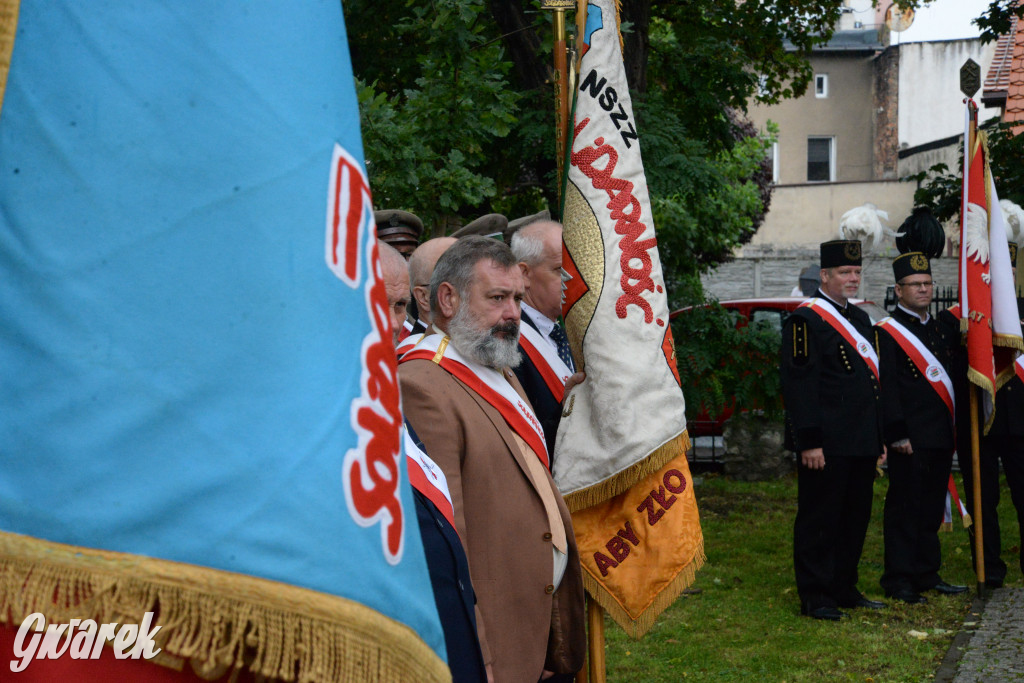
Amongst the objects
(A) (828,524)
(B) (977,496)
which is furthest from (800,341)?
(B) (977,496)

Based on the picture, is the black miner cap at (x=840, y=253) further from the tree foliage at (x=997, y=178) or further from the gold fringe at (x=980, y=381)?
the tree foliage at (x=997, y=178)

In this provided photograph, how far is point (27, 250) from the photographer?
137 centimetres

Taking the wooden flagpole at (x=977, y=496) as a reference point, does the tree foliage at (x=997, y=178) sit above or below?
above

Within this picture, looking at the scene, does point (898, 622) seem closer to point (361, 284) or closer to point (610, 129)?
point (610, 129)

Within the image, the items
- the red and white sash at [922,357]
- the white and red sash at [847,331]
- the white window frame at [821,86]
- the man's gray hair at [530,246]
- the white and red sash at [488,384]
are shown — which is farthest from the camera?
the white window frame at [821,86]

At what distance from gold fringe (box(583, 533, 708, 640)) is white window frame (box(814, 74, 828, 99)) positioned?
36.3m

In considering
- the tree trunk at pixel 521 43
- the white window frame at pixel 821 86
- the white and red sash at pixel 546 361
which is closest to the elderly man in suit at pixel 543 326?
the white and red sash at pixel 546 361

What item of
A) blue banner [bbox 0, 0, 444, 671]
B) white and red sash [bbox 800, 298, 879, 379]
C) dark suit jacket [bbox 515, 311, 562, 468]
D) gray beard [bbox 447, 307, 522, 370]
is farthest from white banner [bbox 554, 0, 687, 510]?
white and red sash [bbox 800, 298, 879, 379]

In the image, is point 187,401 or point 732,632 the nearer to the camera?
point 187,401

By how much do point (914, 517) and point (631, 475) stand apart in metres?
4.24

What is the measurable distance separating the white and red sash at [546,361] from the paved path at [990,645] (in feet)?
9.24

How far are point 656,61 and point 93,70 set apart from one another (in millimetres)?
9658

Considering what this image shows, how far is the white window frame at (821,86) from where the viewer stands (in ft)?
124

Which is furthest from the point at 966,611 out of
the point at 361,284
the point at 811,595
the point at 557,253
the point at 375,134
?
the point at 361,284
